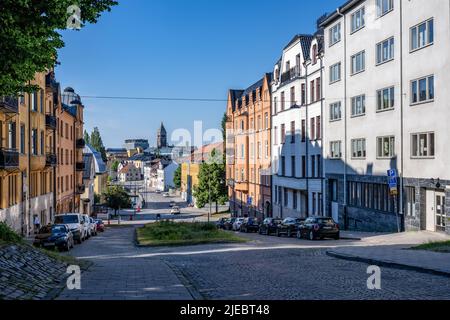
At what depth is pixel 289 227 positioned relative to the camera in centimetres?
3703

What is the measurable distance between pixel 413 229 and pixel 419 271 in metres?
15.4

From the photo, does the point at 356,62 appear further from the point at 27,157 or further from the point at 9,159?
the point at 27,157

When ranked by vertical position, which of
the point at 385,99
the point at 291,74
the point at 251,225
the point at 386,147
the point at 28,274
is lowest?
the point at 251,225

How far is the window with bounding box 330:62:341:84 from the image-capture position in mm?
40706

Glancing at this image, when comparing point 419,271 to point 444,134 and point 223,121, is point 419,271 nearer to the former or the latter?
point 444,134

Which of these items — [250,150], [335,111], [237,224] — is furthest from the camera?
[250,150]

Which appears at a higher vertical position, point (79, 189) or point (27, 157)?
point (27, 157)

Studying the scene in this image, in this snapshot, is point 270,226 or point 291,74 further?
point 291,74

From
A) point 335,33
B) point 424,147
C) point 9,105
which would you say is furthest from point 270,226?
point 9,105

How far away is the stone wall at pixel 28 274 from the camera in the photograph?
10.4 m

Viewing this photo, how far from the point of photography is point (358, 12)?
122ft

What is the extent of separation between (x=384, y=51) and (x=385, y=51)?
0.42ft

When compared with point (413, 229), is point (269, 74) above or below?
above

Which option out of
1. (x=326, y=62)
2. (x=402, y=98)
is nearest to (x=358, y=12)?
(x=326, y=62)
